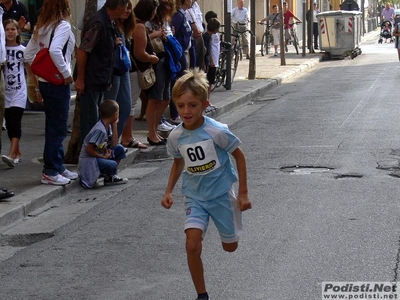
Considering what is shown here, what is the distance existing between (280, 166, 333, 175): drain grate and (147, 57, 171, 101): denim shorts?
2.59m

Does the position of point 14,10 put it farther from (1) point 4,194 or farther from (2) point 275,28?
(2) point 275,28

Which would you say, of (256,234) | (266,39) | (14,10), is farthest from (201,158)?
(266,39)

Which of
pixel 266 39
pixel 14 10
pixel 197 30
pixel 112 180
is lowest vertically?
pixel 112 180

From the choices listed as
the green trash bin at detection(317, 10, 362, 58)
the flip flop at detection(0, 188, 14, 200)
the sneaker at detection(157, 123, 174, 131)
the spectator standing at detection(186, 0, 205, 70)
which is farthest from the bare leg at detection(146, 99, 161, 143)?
the green trash bin at detection(317, 10, 362, 58)

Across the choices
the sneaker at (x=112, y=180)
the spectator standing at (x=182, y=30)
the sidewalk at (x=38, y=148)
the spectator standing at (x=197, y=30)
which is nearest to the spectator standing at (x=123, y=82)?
the sneaker at (x=112, y=180)

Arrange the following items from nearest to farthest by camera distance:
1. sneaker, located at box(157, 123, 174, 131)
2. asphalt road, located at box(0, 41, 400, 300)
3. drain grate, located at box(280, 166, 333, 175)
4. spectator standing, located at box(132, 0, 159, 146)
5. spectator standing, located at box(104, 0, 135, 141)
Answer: asphalt road, located at box(0, 41, 400, 300) < drain grate, located at box(280, 166, 333, 175) < spectator standing, located at box(104, 0, 135, 141) < spectator standing, located at box(132, 0, 159, 146) < sneaker, located at box(157, 123, 174, 131)

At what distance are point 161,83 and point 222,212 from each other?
22.3 ft

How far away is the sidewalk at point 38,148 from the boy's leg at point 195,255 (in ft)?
9.85

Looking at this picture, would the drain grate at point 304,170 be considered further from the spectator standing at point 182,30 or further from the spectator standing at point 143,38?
the spectator standing at point 182,30

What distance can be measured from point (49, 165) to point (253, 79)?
13.5 metres

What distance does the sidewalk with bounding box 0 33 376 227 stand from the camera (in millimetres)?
8625

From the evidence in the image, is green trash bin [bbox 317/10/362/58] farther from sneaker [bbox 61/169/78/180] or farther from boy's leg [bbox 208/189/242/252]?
boy's leg [bbox 208/189/242/252]

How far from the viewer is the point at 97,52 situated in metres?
9.96

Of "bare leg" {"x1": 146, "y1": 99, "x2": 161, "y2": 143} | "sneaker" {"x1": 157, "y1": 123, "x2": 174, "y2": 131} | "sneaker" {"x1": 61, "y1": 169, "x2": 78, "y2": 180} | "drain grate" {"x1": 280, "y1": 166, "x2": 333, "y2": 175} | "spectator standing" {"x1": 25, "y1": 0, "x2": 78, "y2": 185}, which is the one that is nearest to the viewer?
"spectator standing" {"x1": 25, "y1": 0, "x2": 78, "y2": 185}
